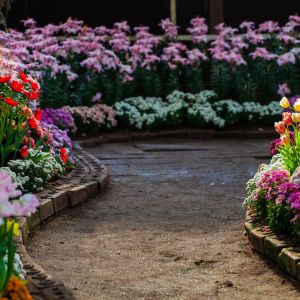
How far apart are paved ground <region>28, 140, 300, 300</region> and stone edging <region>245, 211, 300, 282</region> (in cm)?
6

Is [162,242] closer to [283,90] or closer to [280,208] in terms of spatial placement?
[280,208]

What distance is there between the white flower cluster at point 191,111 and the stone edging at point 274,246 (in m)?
6.28

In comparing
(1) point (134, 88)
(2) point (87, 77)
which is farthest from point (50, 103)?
(1) point (134, 88)

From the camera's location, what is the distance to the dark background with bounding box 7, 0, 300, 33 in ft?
48.3

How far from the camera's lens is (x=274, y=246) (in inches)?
201

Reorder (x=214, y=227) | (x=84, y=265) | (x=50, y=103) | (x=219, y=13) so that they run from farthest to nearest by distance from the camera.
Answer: (x=219, y=13)
(x=50, y=103)
(x=214, y=227)
(x=84, y=265)

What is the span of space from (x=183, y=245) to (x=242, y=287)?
42.3 inches

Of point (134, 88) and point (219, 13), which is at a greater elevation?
point (219, 13)

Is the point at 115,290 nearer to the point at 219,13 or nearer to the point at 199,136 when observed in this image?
the point at 199,136

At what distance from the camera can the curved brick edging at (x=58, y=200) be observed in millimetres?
3922

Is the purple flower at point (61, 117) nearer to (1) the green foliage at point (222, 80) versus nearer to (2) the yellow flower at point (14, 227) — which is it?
(1) the green foliage at point (222, 80)

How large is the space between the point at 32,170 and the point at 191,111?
5.69m

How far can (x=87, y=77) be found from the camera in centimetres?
1191

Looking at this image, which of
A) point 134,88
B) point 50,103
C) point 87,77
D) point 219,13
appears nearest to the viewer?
point 50,103
